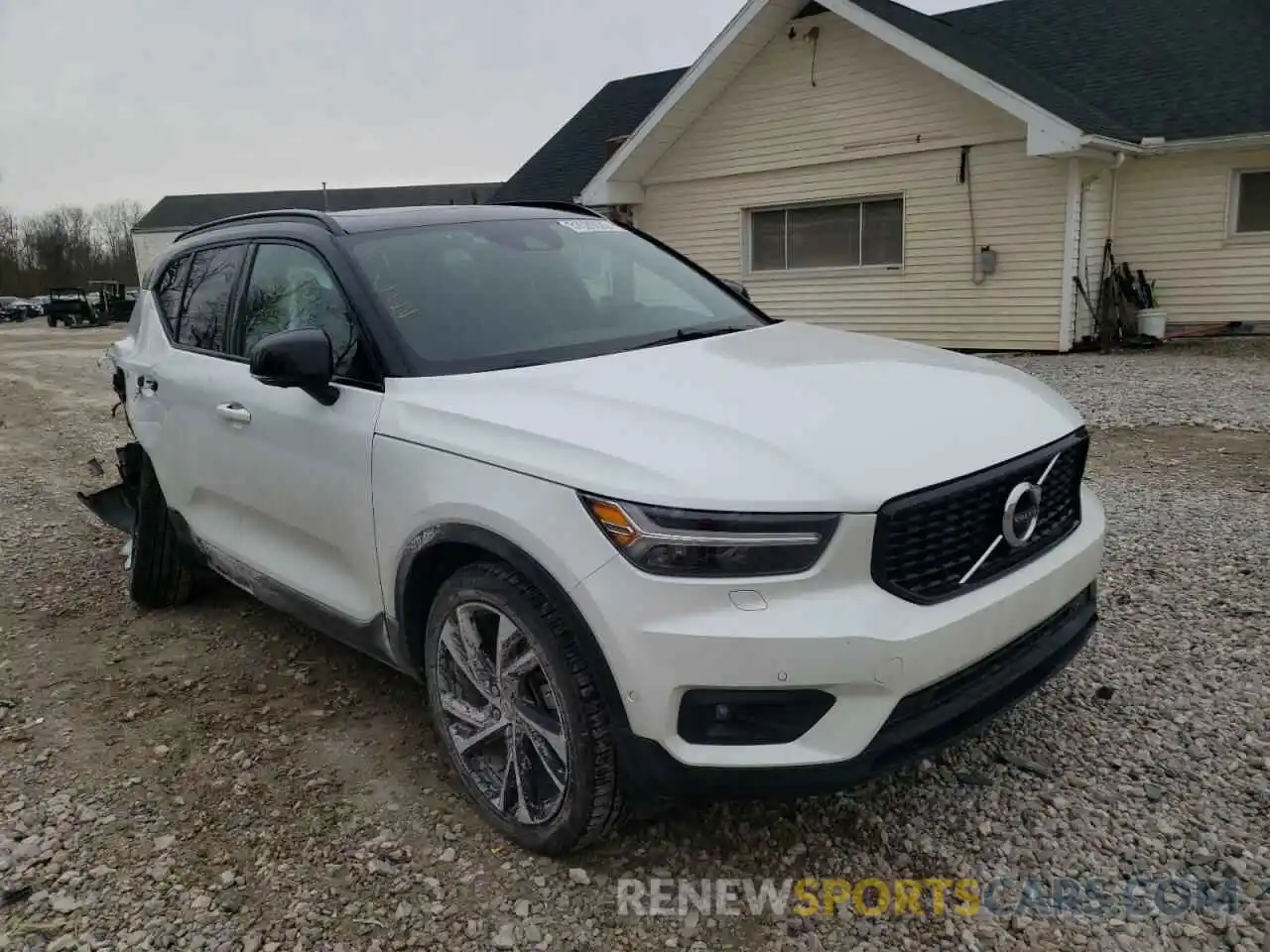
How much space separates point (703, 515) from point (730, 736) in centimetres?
52

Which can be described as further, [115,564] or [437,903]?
[115,564]

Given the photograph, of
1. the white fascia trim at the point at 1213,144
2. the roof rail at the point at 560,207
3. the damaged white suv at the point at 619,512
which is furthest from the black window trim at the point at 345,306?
the white fascia trim at the point at 1213,144

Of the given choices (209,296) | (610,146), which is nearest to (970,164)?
(610,146)

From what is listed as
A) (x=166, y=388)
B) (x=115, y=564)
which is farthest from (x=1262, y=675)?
(x=115, y=564)

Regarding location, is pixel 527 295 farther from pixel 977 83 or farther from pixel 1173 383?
pixel 977 83

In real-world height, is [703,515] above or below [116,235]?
below

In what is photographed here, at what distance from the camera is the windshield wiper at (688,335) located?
3312mm

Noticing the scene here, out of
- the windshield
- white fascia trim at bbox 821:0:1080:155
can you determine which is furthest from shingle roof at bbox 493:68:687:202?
the windshield

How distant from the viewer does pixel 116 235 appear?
76375mm

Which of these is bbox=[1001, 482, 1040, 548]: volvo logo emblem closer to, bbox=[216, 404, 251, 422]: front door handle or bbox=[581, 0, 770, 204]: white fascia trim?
bbox=[216, 404, 251, 422]: front door handle

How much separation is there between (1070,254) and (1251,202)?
2.61 metres

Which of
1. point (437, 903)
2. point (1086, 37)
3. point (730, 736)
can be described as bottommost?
point (437, 903)

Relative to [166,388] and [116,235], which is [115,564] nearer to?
[166,388]

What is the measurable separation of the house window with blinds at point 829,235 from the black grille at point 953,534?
39.1 feet
